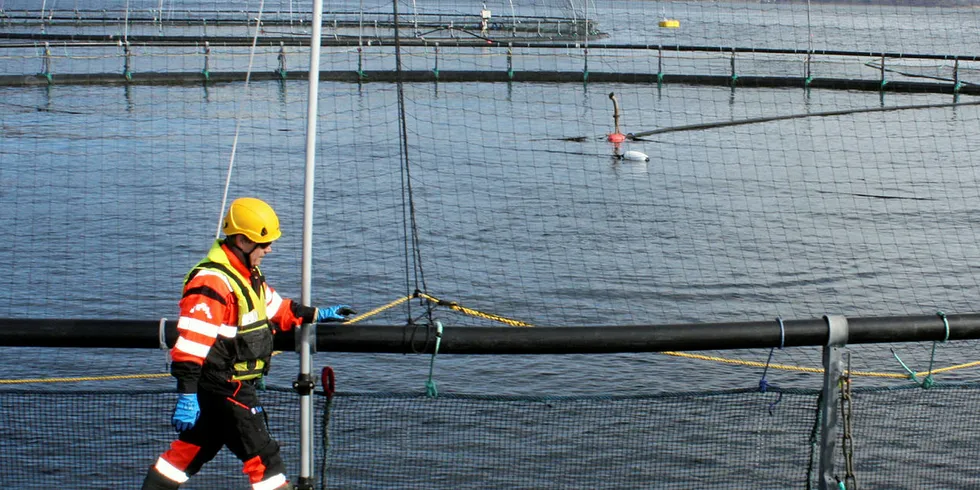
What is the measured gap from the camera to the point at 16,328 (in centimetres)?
526

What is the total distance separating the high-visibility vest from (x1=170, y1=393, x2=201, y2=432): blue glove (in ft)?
0.95

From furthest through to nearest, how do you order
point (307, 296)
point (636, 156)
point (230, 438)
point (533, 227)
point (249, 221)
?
point (636, 156) < point (533, 227) < point (307, 296) < point (230, 438) < point (249, 221)

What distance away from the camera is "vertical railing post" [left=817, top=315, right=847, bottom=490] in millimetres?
5207

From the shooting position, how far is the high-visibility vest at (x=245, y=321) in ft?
16.6

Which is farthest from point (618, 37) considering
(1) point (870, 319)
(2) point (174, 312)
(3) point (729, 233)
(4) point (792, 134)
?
(1) point (870, 319)

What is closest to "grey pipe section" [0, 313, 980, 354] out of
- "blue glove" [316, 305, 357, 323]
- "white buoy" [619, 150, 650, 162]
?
"blue glove" [316, 305, 357, 323]

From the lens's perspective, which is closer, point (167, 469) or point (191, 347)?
point (191, 347)

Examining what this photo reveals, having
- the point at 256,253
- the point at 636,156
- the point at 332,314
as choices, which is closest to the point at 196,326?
the point at 256,253

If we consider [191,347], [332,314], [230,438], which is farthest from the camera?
[332,314]

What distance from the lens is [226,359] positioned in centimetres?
510

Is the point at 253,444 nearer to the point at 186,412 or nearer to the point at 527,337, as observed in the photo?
the point at 186,412

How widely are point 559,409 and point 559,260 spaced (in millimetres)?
6316

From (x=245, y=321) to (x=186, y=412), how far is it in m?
0.49

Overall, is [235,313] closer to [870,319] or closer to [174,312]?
[870,319]
